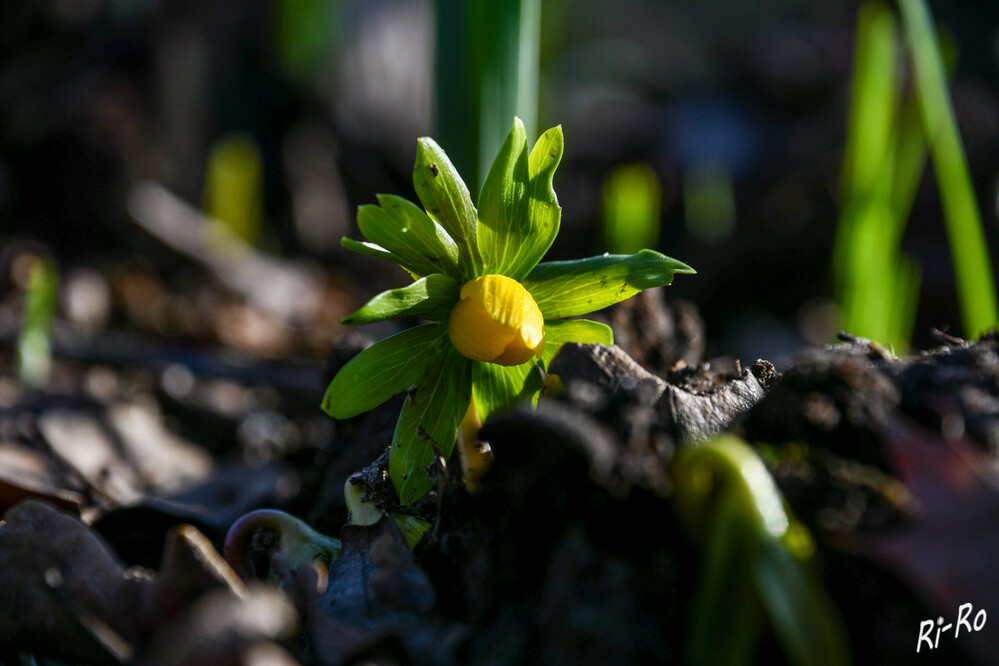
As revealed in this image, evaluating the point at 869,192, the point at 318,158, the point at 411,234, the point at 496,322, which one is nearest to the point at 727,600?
the point at 496,322

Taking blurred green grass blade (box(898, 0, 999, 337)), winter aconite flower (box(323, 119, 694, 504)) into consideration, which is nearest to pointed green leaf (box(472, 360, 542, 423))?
winter aconite flower (box(323, 119, 694, 504))

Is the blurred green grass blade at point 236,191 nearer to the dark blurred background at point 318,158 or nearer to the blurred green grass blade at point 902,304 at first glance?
the dark blurred background at point 318,158

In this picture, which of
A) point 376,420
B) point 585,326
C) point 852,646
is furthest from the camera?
point 376,420

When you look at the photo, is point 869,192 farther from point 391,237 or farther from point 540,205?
point 391,237

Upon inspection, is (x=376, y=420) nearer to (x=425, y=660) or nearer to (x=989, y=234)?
(x=425, y=660)

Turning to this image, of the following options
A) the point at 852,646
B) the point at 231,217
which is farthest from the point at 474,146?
the point at 231,217
